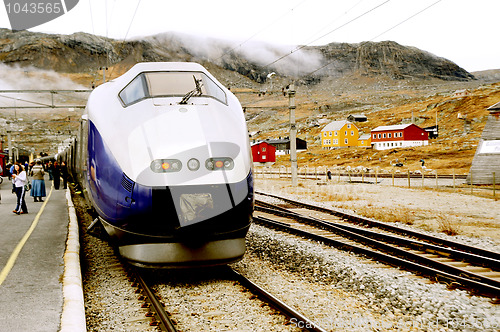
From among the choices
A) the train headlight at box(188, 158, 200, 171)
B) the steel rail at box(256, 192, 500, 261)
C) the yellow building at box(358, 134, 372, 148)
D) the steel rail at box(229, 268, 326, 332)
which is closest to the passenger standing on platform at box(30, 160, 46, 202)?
the steel rail at box(256, 192, 500, 261)

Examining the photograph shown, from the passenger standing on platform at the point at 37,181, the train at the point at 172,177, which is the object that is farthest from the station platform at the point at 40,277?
the passenger standing on platform at the point at 37,181

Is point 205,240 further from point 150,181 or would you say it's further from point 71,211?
point 71,211

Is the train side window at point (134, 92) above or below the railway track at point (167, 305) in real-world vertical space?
above

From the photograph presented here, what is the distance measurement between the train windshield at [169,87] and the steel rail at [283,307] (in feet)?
10.3

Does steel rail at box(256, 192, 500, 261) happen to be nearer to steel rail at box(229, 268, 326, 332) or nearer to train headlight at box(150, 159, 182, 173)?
steel rail at box(229, 268, 326, 332)

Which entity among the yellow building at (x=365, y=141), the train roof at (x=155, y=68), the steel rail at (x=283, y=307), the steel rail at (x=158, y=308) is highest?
the yellow building at (x=365, y=141)

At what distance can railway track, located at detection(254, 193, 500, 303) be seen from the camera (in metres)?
7.73

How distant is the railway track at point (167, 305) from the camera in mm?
5441

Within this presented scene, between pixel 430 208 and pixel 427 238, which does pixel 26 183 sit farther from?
pixel 430 208

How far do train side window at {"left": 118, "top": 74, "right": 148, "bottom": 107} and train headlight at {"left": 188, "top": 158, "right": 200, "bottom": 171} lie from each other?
1.64 metres

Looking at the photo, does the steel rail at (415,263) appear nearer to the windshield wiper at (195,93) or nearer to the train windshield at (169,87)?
the train windshield at (169,87)

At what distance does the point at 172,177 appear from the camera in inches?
253

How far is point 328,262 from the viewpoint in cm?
901

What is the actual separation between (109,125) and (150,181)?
5.21ft
